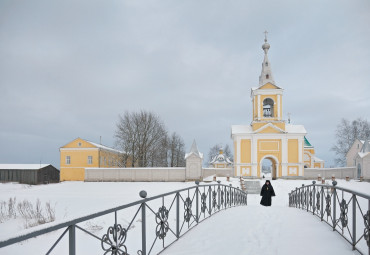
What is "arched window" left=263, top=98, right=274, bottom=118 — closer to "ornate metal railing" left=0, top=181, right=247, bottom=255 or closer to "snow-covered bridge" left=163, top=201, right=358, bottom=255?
"ornate metal railing" left=0, top=181, right=247, bottom=255

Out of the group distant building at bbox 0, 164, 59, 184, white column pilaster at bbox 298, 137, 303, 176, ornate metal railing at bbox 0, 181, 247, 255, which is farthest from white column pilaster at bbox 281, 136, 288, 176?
distant building at bbox 0, 164, 59, 184

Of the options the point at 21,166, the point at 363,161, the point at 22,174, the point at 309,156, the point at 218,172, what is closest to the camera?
the point at 363,161

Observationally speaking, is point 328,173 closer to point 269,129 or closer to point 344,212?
point 269,129

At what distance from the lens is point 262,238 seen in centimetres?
529

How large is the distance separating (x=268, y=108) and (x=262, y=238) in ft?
89.6

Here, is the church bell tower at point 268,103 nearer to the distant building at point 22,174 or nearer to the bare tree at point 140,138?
the bare tree at point 140,138

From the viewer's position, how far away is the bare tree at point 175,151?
44.9 m

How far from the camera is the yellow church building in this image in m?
29.1

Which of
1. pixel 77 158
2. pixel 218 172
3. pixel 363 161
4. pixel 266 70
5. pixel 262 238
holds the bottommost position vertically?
pixel 218 172

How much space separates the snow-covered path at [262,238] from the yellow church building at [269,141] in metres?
22.7

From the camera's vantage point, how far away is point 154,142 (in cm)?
3509

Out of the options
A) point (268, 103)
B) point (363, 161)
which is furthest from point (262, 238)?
point (268, 103)

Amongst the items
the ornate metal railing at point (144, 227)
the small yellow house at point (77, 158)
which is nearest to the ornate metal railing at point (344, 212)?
the ornate metal railing at point (144, 227)

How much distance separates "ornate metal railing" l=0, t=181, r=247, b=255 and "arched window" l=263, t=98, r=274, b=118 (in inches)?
701
